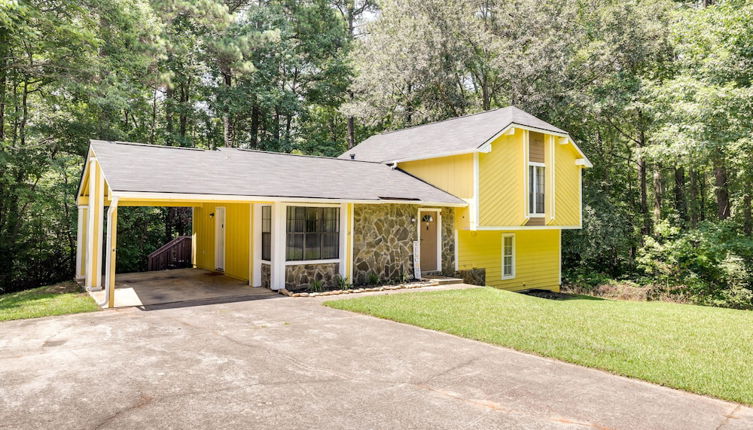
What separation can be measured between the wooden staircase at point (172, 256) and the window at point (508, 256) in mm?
11373

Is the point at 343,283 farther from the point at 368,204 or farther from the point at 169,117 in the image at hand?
the point at 169,117

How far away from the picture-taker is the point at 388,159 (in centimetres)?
1686

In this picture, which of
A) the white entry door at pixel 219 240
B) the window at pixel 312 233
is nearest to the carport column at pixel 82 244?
the white entry door at pixel 219 240

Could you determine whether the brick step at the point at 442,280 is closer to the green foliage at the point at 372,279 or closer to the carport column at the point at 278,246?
the green foliage at the point at 372,279

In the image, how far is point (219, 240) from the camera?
14625mm

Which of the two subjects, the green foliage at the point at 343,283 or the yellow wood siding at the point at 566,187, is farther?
the yellow wood siding at the point at 566,187

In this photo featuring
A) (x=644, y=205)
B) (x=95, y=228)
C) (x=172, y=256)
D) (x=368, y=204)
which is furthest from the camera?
(x=644, y=205)

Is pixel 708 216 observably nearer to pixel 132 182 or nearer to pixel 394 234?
pixel 394 234

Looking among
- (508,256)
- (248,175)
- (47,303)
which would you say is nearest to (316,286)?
(248,175)

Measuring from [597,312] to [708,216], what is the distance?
24108mm

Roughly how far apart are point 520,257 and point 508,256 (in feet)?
2.05

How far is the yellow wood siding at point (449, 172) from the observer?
45.5 ft

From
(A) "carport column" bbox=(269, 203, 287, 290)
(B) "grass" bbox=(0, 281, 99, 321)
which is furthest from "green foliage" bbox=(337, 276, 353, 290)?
(B) "grass" bbox=(0, 281, 99, 321)

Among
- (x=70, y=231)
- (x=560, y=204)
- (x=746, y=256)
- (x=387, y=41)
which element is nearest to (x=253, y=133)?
(x=387, y=41)
